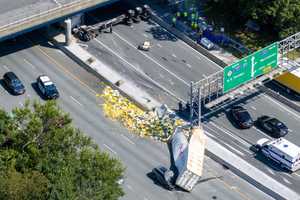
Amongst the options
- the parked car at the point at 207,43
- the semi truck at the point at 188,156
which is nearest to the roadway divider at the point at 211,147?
the semi truck at the point at 188,156

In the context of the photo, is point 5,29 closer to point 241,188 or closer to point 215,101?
point 215,101

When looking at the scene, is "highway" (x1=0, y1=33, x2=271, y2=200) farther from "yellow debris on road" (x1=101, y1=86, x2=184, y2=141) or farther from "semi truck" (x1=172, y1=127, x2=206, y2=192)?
"semi truck" (x1=172, y1=127, x2=206, y2=192)

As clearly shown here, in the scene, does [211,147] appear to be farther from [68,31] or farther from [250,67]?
[68,31]

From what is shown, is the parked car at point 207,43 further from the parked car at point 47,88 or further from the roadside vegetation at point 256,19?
the parked car at point 47,88

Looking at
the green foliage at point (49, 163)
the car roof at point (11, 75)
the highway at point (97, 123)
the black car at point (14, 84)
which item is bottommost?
the highway at point (97, 123)

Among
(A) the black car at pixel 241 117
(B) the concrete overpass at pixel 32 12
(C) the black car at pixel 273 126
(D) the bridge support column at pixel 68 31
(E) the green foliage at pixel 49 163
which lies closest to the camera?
(E) the green foliage at pixel 49 163

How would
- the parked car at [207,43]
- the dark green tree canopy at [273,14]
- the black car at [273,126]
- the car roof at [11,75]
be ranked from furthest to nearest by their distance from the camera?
the parked car at [207,43] → the dark green tree canopy at [273,14] → the car roof at [11,75] → the black car at [273,126]

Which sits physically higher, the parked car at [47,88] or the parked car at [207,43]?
the parked car at [207,43]
